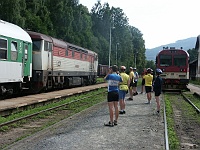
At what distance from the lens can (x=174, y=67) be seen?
24.9 meters

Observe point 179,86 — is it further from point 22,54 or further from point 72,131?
point 72,131

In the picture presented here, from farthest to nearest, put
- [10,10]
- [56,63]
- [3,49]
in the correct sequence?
[10,10] → [56,63] → [3,49]

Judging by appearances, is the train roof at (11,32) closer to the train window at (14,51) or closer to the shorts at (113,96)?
the train window at (14,51)

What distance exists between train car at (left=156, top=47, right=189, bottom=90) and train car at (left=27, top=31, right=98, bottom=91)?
680 centimetres

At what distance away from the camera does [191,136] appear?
925 cm

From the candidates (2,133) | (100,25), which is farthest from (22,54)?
(100,25)

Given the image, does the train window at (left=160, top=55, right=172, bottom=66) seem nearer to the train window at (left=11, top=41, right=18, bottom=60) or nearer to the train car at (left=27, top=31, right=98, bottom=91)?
the train car at (left=27, top=31, right=98, bottom=91)

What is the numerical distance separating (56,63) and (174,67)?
9.41m

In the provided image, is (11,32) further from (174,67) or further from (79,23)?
(79,23)

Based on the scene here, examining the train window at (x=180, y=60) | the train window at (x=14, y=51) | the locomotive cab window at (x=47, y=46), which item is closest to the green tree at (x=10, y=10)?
the locomotive cab window at (x=47, y=46)

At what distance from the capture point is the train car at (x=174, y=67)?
24781 mm

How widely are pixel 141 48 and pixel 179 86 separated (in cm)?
8334

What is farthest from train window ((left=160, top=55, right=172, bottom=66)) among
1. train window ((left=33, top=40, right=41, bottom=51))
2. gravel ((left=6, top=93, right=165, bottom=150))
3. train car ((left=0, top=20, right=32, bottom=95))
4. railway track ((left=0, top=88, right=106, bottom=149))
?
gravel ((left=6, top=93, right=165, bottom=150))

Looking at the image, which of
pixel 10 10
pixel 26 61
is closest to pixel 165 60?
pixel 26 61
